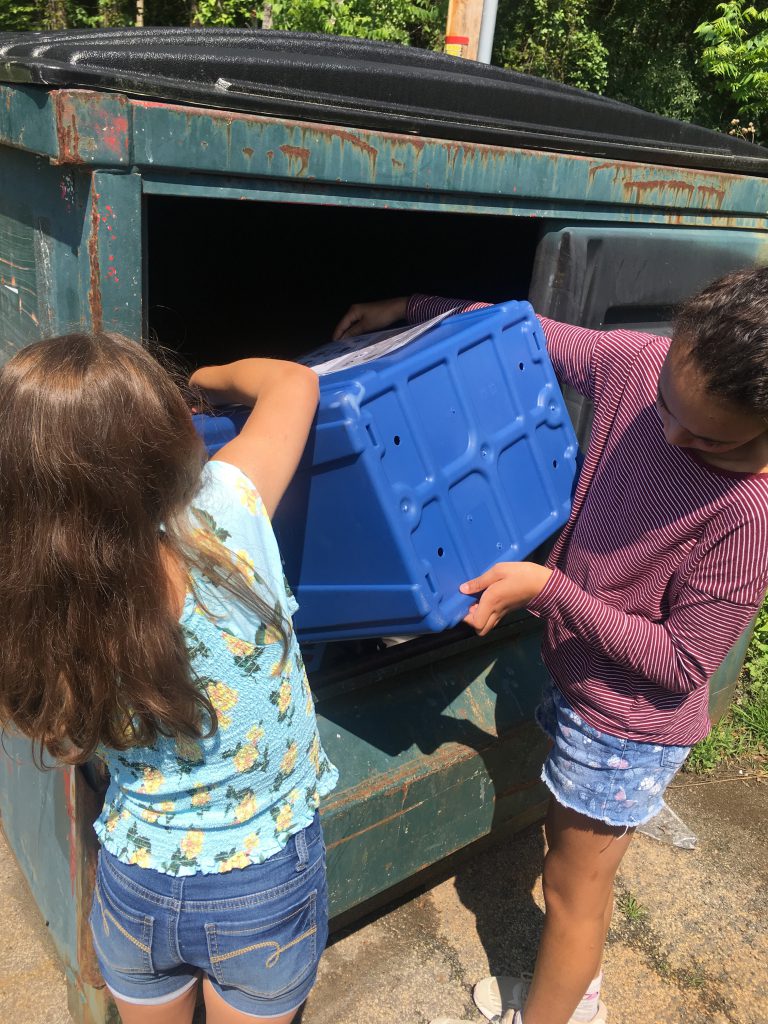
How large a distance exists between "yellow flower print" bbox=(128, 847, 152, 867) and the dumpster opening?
6.37ft

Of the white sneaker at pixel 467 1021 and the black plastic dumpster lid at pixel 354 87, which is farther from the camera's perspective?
the white sneaker at pixel 467 1021

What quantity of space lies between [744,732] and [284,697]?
2568mm

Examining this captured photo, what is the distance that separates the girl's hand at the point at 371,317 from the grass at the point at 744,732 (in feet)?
6.60

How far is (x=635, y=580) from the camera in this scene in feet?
4.97

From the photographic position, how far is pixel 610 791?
1.60 metres

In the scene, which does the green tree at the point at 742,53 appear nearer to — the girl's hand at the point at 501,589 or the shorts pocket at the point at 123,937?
the girl's hand at the point at 501,589

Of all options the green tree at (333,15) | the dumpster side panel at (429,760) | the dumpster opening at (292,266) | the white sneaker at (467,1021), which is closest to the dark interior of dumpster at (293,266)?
the dumpster opening at (292,266)

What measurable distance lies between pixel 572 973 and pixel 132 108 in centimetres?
181

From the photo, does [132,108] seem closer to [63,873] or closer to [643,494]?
[643,494]

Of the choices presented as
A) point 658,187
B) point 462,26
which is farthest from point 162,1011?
point 462,26

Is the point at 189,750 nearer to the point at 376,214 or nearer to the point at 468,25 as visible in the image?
the point at 376,214

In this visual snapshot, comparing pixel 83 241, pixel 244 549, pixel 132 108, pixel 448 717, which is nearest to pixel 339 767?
pixel 448 717

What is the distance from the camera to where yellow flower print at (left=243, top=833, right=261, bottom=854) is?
1246mm

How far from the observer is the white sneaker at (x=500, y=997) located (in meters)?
2.05
